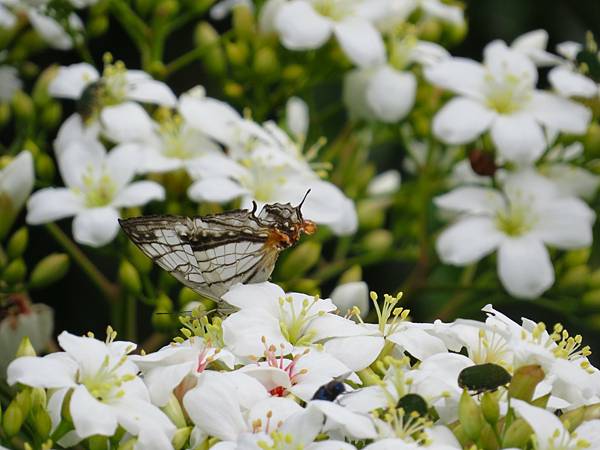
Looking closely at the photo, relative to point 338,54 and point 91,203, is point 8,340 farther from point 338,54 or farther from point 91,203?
point 338,54

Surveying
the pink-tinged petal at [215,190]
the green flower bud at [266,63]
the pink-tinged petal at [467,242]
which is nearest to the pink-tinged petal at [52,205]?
the pink-tinged petal at [215,190]

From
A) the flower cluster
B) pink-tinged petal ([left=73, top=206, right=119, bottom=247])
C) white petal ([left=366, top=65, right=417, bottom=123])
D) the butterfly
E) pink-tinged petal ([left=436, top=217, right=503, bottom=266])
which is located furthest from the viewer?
white petal ([left=366, top=65, right=417, bottom=123])

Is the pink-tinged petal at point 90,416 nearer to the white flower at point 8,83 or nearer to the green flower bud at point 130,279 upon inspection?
the green flower bud at point 130,279

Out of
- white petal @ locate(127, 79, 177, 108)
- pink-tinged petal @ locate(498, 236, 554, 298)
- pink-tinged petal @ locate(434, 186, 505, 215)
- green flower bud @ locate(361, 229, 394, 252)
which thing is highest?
white petal @ locate(127, 79, 177, 108)

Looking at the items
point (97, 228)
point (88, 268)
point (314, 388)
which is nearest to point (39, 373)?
point (314, 388)

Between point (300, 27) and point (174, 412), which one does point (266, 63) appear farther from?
point (174, 412)

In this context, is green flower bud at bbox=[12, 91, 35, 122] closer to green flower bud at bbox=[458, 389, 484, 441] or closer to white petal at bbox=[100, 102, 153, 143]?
white petal at bbox=[100, 102, 153, 143]

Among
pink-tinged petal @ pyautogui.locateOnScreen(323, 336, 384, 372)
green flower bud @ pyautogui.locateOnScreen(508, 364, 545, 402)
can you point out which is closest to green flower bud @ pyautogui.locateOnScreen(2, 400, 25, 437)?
pink-tinged petal @ pyautogui.locateOnScreen(323, 336, 384, 372)
